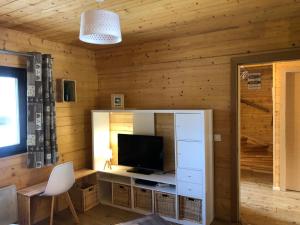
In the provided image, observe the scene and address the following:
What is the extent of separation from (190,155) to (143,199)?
3.23ft

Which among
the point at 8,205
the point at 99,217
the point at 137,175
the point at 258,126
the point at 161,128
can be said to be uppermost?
the point at 161,128

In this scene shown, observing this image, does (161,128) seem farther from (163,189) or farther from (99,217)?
(99,217)

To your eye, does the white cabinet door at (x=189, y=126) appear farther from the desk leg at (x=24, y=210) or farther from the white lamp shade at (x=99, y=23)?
the desk leg at (x=24, y=210)

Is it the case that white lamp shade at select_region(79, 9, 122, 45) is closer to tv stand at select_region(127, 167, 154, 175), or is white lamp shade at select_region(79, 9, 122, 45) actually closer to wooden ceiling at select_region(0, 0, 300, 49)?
wooden ceiling at select_region(0, 0, 300, 49)

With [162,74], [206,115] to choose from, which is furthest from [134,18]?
[206,115]

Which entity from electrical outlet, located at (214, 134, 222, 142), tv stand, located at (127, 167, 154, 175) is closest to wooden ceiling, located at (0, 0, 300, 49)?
electrical outlet, located at (214, 134, 222, 142)

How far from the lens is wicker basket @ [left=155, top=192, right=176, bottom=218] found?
127 inches

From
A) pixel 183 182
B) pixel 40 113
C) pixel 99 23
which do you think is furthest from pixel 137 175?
pixel 99 23

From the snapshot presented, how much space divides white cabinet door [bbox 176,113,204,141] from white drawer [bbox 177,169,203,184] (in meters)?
0.41

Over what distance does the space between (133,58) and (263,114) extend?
330 centimetres

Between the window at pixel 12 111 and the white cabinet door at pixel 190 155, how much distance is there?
198 cm

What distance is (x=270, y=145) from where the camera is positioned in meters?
5.43

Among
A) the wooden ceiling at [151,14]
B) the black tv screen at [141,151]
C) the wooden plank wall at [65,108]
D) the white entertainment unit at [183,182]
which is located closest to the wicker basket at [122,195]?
the white entertainment unit at [183,182]

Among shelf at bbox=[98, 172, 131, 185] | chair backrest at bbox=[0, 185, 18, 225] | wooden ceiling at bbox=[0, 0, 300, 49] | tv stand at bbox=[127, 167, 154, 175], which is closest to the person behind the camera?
wooden ceiling at bbox=[0, 0, 300, 49]
